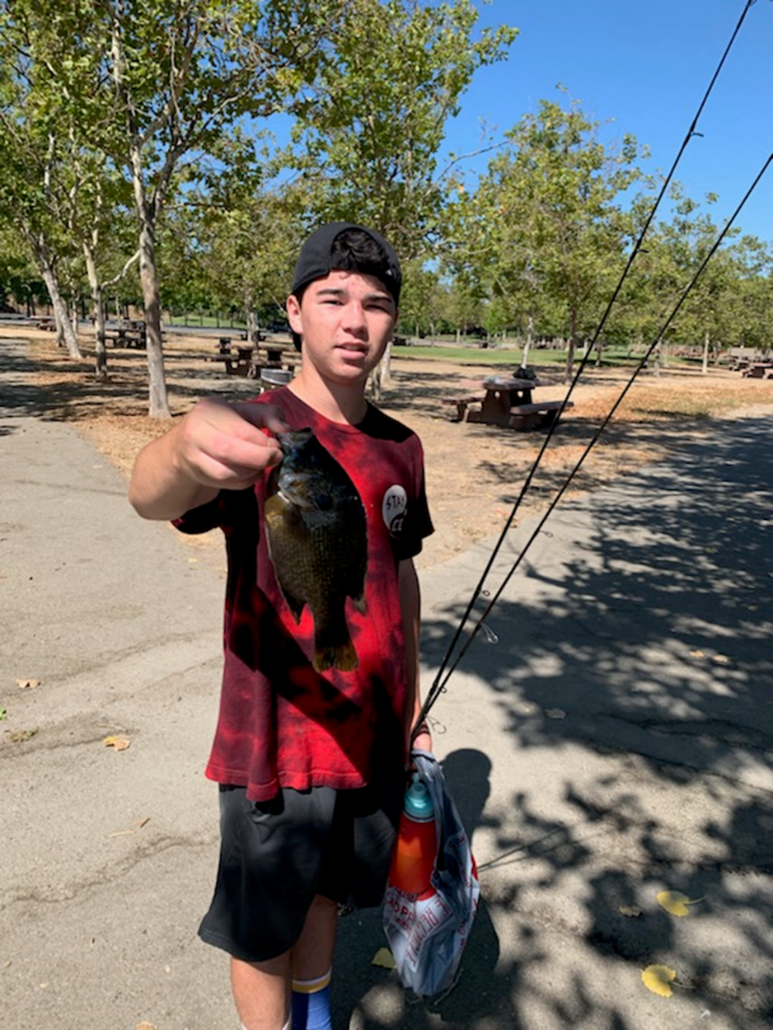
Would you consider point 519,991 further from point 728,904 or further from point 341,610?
point 341,610

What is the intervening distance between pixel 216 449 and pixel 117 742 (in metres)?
2.98

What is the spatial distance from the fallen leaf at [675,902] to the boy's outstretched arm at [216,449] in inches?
101

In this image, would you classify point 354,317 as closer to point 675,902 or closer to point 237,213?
point 675,902

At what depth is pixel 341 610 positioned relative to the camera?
4.36 feet

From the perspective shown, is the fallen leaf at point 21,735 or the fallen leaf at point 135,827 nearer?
the fallen leaf at point 135,827

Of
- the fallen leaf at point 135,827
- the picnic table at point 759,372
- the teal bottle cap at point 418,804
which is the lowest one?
the picnic table at point 759,372

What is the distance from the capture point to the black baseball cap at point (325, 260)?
5.43 feet

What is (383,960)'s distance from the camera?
2.48m

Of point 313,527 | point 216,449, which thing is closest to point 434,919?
point 313,527

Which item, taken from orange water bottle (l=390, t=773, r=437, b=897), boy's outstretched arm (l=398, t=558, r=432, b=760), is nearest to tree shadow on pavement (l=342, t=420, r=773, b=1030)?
orange water bottle (l=390, t=773, r=437, b=897)

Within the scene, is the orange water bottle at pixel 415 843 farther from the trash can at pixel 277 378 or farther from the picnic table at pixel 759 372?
the picnic table at pixel 759 372

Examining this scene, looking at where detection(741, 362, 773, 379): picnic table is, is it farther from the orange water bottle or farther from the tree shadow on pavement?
the orange water bottle

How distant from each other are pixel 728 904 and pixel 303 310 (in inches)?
109

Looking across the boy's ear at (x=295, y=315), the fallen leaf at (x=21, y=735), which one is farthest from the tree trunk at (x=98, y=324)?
the boy's ear at (x=295, y=315)
